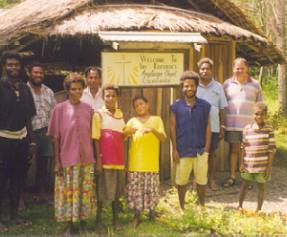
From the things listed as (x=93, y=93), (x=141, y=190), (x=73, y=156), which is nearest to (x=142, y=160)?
(x=141, y=190)

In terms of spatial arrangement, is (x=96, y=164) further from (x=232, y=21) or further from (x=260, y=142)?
(x=232, y=21)

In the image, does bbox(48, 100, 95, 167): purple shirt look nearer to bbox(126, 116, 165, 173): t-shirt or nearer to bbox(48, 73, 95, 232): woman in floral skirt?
bbox(48, 73, 95, 232): woman in floral skirt

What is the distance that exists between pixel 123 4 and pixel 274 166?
4396 millimetres

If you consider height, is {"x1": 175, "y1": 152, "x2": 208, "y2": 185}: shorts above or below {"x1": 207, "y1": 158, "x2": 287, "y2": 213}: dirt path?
above

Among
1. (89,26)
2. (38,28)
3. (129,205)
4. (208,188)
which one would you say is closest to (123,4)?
(89,26)

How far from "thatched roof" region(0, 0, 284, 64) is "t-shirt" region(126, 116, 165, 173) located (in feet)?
6.48

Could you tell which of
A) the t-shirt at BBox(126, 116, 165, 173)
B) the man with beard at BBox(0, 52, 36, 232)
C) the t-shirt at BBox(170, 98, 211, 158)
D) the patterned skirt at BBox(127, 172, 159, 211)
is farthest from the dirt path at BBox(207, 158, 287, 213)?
the man with beard at BBox(0, 52, 36, 232)

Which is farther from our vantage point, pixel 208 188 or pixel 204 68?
pixel 208 188

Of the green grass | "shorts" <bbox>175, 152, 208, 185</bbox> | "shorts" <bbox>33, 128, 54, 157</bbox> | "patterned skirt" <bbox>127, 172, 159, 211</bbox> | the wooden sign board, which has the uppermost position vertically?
the wooden sign board

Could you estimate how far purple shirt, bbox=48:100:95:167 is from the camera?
524 centimetres

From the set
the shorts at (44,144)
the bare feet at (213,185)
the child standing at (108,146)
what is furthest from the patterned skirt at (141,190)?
the bare feet at (213,185)

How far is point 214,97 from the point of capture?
720 centimetres

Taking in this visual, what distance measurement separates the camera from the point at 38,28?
6.89m

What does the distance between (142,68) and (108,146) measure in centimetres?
194
